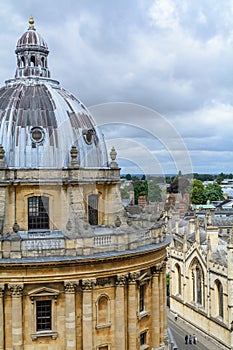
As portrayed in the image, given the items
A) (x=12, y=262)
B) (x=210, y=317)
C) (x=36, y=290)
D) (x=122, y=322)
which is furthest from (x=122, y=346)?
(x=210, y=317)

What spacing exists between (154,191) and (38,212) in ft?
38.0

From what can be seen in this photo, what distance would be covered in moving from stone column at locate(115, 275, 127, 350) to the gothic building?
1834 cm

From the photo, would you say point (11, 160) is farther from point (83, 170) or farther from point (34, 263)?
point (34, 263)

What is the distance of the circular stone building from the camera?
29156 millimetres

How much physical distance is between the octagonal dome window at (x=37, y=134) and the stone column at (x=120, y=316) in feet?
34.5

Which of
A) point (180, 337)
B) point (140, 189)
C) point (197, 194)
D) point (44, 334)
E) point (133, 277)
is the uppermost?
point (140, 189)

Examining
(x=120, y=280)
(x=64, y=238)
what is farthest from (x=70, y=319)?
(x=64, y=238)

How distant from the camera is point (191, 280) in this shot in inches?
2194

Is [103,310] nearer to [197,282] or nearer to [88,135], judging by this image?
[88,135]

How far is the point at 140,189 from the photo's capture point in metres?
43.5

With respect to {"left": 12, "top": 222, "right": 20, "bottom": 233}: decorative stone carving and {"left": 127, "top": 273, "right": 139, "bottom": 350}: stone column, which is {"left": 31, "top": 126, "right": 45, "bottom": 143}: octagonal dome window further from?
{"left": 127, "top": 273, "right": 139, "bottom": 350}: stone column

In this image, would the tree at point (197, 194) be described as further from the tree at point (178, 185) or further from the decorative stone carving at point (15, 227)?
the decorative stone carving at point (15, 227)

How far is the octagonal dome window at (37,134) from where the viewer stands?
1272 inches

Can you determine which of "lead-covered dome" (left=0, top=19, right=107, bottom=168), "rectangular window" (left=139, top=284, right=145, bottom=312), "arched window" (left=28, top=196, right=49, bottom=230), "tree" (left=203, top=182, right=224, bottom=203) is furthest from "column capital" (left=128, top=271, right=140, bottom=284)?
"tree" (left=203, top=182, right=224, bottom=203)
